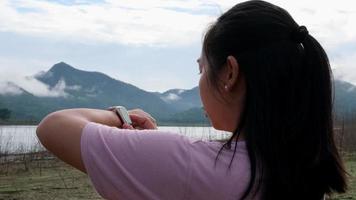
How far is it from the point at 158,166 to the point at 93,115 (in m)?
0.21

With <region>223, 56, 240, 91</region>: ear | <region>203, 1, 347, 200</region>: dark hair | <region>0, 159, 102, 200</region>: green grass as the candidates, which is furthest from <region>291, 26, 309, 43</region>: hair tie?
<region>0, 159, 102, 200</region>: green grass

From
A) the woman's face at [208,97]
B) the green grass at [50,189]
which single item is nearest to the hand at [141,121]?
the woman's face at [208,97]

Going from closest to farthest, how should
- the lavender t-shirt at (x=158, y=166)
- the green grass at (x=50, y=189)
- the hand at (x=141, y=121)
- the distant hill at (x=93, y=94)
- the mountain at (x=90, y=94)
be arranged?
the lavender t-shirt at (x=158, y=166), the hand at (x=141, y=121), the green grass at (x=50, y=189), the distant hill at (x=93, y=94), the mountain at (x=90, y=94)

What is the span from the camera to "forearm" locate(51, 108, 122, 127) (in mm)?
1149

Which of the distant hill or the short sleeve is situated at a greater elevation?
the short sleeve

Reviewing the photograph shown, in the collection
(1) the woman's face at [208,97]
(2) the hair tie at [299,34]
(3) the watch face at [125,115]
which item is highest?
(2) the hair tie at [299,34]

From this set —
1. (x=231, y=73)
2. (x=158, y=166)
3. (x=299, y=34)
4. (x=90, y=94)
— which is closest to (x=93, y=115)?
(x=158, y=166)

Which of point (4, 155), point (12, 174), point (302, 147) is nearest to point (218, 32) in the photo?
point (302, 147)

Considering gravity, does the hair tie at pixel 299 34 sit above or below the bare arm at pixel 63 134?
above

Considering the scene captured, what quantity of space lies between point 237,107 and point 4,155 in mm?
21599

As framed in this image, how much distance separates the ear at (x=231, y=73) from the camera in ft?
3.77

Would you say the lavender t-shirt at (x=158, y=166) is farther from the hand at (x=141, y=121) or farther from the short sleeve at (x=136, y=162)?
the hand at (x=141, y=121)

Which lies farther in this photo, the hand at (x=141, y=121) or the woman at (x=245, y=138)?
the hand at (x=141, y=121)

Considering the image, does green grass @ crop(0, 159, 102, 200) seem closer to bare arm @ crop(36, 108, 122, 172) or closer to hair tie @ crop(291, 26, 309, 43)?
bare arm @ crop(36, 108, 122, 172)
